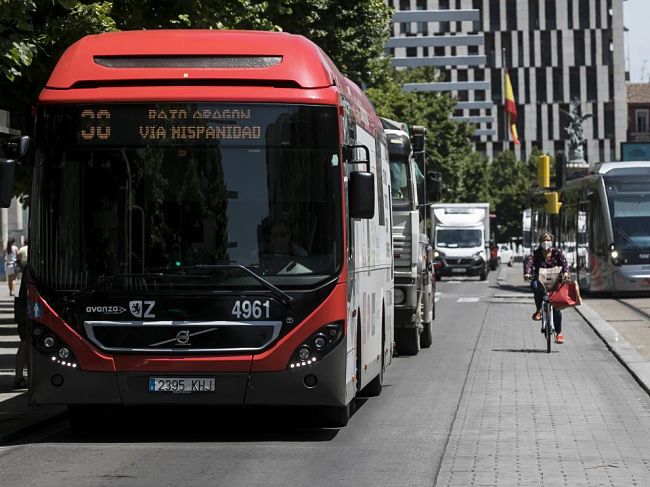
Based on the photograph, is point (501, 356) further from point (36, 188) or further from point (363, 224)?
point (36, 188)

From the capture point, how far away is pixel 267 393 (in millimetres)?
11383

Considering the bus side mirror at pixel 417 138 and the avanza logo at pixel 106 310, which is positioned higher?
the bus side mirror at pixel 417 138

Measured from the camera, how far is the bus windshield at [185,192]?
11508 mm

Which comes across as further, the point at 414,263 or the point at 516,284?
the point at 516,284

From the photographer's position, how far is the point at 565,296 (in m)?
21.6

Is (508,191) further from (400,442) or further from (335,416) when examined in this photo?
(400,442)

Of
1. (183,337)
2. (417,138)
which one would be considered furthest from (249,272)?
(417,138)

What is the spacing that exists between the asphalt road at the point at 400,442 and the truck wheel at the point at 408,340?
10.1ft

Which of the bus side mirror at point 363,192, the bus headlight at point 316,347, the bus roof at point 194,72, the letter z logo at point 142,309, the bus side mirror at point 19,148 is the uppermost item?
the bus roof at point 194,72

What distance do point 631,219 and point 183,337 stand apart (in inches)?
1150

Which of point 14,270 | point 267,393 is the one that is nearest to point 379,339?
point 267,393

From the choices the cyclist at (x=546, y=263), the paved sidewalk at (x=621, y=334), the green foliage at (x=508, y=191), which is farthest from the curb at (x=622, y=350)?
the green foliage at (x=508, y=191)

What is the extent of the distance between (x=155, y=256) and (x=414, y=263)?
909 cm

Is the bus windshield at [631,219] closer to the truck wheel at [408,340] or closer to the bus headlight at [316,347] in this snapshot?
the truck wheel at [408,340]
